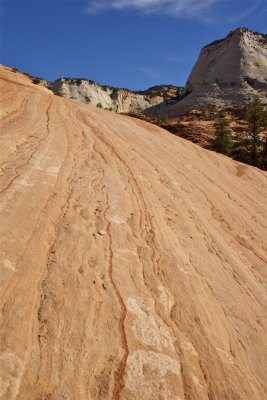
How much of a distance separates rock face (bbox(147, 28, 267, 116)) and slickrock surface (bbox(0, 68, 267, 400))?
50277 millimetres

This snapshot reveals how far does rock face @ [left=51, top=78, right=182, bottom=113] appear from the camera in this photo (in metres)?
85.9

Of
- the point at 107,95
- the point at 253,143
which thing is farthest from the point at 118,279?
the point at 107,95

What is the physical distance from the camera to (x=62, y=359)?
2887 mm

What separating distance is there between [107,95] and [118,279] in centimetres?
9082

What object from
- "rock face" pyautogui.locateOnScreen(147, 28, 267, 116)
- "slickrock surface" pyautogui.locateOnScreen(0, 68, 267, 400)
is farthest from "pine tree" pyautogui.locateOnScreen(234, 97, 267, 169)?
"slickrock surface" pyautogui.locateOnScreen(0, 68, 267, 400)

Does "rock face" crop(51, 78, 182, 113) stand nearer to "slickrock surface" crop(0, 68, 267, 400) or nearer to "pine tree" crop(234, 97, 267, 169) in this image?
"pine tree" crop(234, 97, 267, 169)

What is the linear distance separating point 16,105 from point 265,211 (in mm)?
5752

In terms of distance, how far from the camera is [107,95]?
298ft

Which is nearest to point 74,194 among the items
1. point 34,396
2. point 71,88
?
point 34,396

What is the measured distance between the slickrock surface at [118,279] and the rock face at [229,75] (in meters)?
50.3

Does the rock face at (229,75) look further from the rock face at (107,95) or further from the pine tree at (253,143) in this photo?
the pine tree at (253,143)

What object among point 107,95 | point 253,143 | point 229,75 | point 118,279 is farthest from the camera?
point 107,95

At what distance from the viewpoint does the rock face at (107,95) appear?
85.9 metres

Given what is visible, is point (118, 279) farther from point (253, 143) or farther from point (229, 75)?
point (229, 75)
